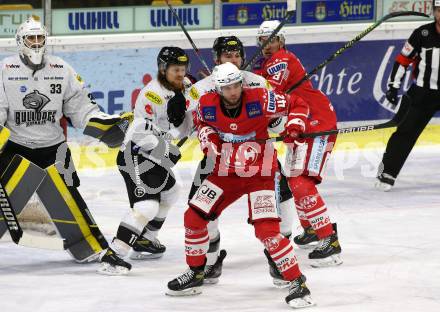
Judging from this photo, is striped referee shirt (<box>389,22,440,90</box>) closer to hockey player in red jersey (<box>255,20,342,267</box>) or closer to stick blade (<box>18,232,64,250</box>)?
hockey player in red jersey (<box>255,20,342,267</box>)

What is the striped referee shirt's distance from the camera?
362 inches

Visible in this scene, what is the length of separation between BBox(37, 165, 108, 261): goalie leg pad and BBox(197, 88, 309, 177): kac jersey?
3.50 ft

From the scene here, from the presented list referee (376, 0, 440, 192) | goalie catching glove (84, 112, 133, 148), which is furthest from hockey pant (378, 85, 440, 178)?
goalie catching glove (84, 112, 133, 148)

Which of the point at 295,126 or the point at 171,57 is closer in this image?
the point at 295,126

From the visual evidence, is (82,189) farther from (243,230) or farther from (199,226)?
(199,226)

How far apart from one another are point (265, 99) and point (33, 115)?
1.47m

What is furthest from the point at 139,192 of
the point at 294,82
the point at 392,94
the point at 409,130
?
the point at 409,130

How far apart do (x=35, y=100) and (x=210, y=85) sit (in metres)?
1.01

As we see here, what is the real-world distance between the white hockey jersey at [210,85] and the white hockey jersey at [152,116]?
0.05 metres

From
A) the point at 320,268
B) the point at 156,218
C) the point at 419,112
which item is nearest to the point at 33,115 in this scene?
the point at 156,218

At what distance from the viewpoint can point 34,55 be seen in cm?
691

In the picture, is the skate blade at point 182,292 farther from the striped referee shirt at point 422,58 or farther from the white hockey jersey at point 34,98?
the striped referee shirt at point 422,58

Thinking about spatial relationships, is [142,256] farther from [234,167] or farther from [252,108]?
[252,108]

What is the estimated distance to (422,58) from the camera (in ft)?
31.1
